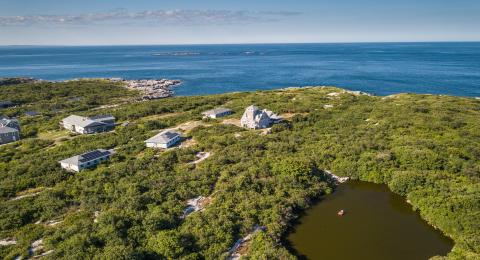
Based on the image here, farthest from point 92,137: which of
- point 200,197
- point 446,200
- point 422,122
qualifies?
point 422,122

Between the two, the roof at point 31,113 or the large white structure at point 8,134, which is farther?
the roof at point 31,113

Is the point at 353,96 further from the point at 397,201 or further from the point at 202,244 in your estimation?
the point at 202,244

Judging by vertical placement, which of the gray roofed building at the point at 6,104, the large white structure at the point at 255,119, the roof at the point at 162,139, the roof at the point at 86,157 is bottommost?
the gray roofed building at the point at 6,104

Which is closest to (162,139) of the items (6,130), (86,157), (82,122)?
(86,157)

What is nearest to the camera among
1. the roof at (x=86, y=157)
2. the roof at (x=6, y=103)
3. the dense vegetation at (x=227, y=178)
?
the dense vegetation at (x=227, y=178)

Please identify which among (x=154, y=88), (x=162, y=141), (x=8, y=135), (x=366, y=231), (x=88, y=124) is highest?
(x=154, y=88)

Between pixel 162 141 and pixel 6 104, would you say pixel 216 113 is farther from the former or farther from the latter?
pixel 6 104

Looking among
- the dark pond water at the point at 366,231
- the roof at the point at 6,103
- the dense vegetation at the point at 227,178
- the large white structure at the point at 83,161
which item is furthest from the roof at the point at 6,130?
the dark pond water at the point at 366,231

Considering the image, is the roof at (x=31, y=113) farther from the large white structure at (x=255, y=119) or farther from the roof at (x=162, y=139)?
the large white structure at (x=255, y=119)
